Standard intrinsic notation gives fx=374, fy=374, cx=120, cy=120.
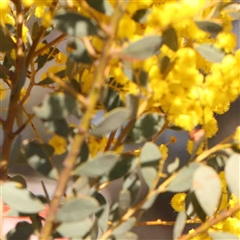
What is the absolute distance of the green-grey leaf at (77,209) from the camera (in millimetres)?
249

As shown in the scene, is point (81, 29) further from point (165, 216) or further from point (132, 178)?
point (165, 216)

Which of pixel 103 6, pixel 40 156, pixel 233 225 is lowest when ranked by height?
pixel 233 225

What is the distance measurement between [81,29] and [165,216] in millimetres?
583

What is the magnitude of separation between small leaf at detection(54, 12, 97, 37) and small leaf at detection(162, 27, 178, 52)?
48mm

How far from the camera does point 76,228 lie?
28 centimetres

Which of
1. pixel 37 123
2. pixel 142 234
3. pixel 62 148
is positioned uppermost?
pixel 62 148

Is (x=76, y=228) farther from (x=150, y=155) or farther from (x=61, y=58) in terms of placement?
(x=61, y=58)

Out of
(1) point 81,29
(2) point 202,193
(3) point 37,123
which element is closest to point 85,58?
(1) point 81,29

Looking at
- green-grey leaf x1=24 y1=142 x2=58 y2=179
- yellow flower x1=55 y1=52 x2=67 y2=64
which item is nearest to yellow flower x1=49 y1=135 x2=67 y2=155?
green-grey leaf x1=24 y1=142 x2=58 y2=179

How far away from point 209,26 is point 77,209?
154 mm

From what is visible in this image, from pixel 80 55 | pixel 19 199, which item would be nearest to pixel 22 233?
pixel 19 199

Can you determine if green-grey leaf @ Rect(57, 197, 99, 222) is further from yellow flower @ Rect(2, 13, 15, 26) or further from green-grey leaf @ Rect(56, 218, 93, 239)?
yellow flower @ Rect(2, 13, 15, 26)

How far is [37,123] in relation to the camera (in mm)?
750

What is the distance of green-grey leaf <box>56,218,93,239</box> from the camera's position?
0.28 meters
